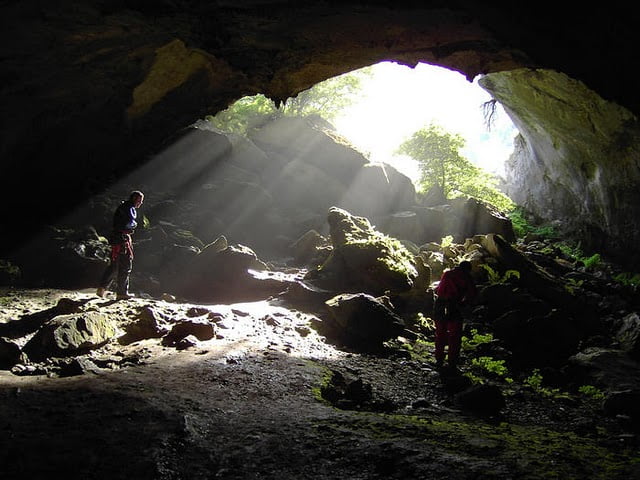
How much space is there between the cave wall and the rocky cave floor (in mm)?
4620

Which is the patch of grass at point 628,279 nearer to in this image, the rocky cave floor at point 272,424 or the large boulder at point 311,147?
the rocky cave floor at point 272,424


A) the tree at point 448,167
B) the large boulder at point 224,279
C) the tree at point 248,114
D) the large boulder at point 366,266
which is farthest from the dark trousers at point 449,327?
the tree at point 248,114

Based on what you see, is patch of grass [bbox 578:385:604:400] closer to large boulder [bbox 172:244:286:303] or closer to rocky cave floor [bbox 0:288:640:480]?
rocky cave floor [bbox 0:288:640:480]

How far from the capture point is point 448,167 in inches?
988

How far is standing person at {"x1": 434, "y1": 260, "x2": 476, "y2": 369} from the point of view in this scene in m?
7.11

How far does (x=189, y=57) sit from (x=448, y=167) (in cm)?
1976

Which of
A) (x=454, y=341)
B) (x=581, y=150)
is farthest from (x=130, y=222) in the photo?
(x=581, y=150)

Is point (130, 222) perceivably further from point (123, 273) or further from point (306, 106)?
point (306, 106)

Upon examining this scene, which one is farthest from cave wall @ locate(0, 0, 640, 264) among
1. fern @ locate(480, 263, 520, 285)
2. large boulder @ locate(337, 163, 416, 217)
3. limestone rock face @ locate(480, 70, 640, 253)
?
large boulder @ locate(337, 163, 416, 217)

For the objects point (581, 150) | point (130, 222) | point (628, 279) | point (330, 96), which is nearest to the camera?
point (130, 222)

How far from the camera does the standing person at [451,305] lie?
23.3 ft

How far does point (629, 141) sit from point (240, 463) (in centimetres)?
1425

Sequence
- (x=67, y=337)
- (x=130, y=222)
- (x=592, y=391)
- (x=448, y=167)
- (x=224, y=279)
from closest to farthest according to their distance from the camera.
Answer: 1. (x=67, y=337)
2. (x=592, y=391)
3. (x=130, y=222)
4. (x=224, y=279)
5. (x=448, y=167)

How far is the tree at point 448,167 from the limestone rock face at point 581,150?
11.5ft
